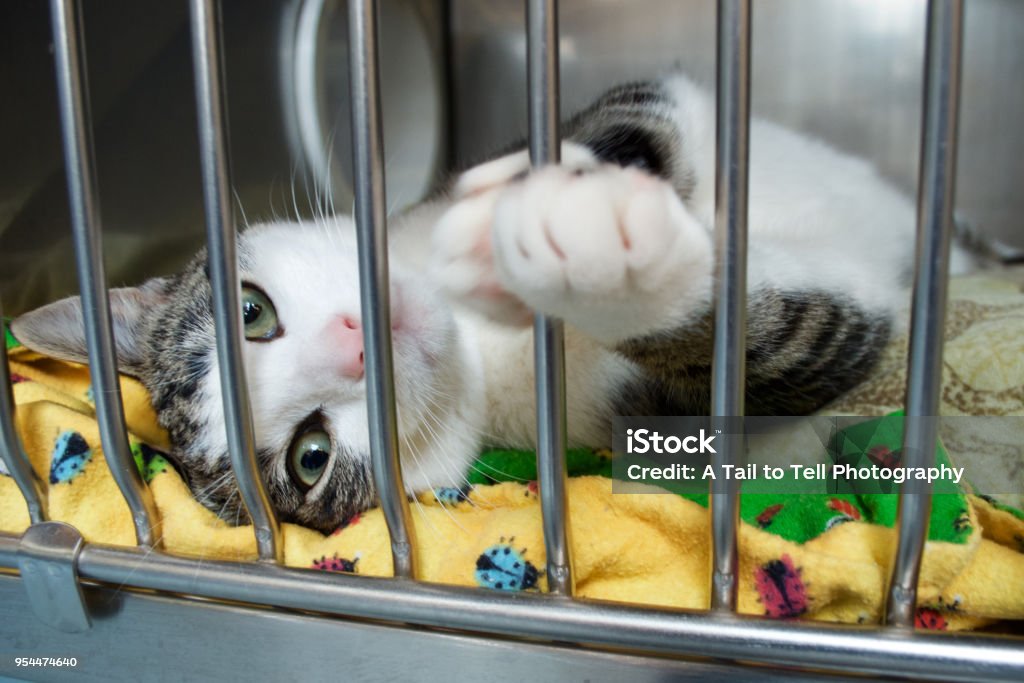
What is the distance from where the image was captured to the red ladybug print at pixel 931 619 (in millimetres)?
524

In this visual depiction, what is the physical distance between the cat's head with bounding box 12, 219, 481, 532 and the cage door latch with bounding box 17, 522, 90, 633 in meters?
0.16

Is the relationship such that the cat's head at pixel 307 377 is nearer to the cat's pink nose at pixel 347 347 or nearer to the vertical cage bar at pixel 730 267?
the cat's pink nose at pixel 347 347

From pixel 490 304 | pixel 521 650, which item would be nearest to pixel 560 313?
pixel 490 304

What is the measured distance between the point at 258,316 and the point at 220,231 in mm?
256

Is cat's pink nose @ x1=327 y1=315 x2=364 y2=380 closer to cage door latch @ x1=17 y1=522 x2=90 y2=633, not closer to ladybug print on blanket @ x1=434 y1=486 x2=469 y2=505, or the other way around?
ladybug print on blanket @ x1=434 y1=486 x2=469 y2=505

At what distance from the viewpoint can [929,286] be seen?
1.47 feet

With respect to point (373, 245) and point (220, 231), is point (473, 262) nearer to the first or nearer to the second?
point (373, 245)

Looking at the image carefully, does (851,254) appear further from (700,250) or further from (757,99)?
(757,99)

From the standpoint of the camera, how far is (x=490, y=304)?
0.59 meters

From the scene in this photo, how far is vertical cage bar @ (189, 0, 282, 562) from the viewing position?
531mm

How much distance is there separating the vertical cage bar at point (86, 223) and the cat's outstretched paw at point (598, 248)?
0.31 metres

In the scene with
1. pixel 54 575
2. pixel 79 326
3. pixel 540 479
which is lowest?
pixel 54 575

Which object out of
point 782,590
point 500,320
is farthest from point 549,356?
point 782,590

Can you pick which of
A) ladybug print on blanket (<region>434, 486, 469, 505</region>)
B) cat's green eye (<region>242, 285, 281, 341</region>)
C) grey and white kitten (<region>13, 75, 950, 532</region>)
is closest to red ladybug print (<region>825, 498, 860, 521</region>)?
grey and white kitten (<region>13, 75, 950, 532</region>)
